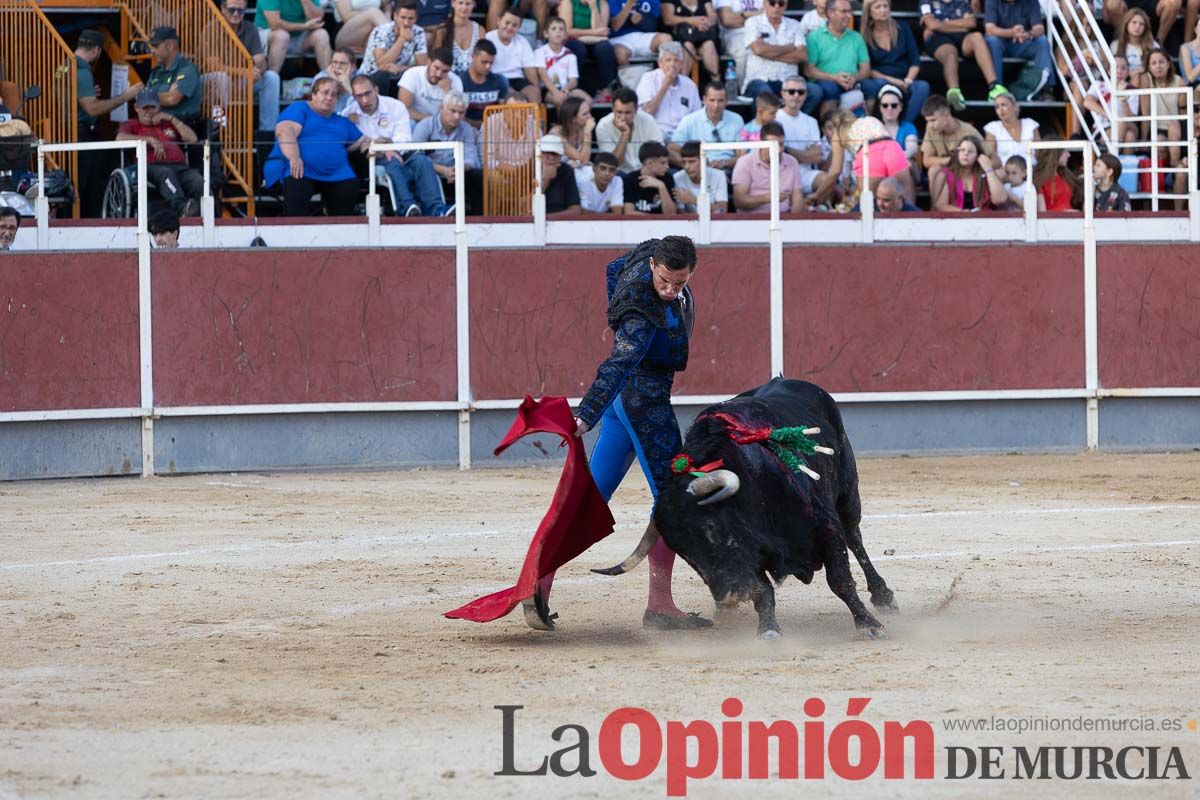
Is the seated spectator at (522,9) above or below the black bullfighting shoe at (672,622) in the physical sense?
above

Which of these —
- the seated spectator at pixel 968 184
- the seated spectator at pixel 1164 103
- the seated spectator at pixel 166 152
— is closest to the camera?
the seated spectator at pixel 166 152

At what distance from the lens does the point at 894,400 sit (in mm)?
12000

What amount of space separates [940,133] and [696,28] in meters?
2.16

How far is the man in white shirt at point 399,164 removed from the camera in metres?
12.2

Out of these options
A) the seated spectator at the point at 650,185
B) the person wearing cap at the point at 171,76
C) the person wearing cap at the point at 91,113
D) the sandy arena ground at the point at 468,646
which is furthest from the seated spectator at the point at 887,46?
the person wearing cap at the point at 91,113

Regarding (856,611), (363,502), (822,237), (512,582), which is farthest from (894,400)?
(856,611)

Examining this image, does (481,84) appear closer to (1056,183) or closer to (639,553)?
(1056,183)

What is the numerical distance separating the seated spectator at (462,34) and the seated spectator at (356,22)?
55 cm

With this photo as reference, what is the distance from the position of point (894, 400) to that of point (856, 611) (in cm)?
627

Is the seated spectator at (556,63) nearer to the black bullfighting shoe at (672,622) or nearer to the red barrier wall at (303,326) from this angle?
the red barrier wall at (303,326)

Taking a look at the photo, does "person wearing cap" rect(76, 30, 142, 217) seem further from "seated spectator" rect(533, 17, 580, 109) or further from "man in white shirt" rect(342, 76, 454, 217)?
"seated spectator" rect(533, 17, 580, 109)

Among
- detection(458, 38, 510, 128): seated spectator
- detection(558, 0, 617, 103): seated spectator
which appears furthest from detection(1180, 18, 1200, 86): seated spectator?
detection(458, 38, 510, 128): seated spectator

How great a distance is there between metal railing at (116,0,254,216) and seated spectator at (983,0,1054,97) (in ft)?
19.4

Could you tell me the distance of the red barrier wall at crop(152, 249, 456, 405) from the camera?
11.2 meters
